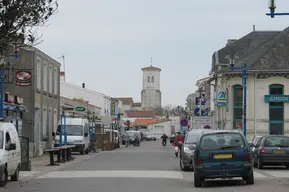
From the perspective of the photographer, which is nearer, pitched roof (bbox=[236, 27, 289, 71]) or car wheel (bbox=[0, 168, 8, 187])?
car wheel (bbox=[0, 168, 8, 187])

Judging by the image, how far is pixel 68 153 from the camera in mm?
36281

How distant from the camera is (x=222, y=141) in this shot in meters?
18.7

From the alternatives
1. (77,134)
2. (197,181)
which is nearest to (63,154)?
(77,134)

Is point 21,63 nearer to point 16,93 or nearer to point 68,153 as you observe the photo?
point 16,93

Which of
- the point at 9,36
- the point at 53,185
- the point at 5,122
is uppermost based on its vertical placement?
the point at 9,36

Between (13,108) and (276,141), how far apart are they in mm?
14482

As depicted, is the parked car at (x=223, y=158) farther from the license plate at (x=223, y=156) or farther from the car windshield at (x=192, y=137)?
the car windshield at (x=192, y=137)

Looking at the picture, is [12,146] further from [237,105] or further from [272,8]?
[237,105]

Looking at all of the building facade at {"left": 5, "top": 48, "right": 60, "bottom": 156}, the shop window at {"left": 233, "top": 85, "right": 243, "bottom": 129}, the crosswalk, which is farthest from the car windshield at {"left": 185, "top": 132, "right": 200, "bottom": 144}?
the shop window at {"left": 233, "top": 85, "right": 243, "bottom": 129}

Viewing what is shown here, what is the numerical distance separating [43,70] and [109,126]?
2594cm

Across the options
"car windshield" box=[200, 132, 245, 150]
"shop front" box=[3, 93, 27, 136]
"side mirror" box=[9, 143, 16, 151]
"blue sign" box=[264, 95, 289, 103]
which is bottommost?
"side mirror" box=[9, 143, 16, 151]

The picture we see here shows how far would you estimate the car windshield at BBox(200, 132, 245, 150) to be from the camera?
18516 millimetres

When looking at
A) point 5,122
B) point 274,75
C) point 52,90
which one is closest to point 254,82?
point 274,75

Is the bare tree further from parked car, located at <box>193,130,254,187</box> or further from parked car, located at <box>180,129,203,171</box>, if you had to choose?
parked car, located at <box>180,129,203,171</box>
